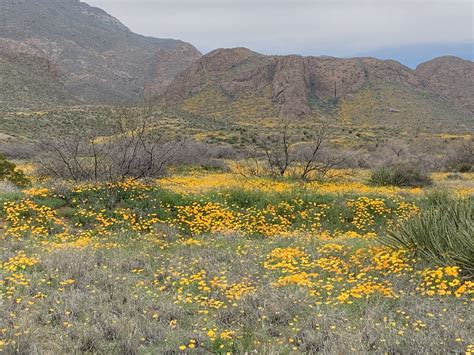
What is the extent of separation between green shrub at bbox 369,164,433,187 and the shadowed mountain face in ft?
220

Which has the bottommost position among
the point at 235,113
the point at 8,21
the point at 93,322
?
the point at 235,113

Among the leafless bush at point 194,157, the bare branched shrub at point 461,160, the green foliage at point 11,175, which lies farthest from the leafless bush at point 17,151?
the bare branched shrub at point 461,160

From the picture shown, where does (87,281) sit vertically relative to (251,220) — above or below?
above

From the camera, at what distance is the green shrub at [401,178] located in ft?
63.5

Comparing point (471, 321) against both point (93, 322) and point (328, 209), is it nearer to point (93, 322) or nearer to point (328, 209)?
point (93, 322)

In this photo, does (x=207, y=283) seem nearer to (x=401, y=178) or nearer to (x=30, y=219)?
(x=30, y=219)

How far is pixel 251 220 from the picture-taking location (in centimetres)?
1223

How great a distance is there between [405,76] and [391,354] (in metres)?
114

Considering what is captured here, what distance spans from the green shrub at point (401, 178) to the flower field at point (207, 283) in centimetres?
692

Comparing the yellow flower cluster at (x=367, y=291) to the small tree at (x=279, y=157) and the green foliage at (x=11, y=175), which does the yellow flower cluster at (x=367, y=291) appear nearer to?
the small tree at (x=279, y=157)

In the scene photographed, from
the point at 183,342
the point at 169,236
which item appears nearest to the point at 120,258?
the point at 169,236

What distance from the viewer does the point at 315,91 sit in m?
108

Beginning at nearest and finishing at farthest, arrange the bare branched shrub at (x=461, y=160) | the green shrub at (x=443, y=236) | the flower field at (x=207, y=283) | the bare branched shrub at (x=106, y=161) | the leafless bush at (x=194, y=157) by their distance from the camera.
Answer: the flower field at (x=207, y=283)
the green shrub at (x=443, y=236)
the bare branched shrub at (x=106, y=161)
the leafless bush at (x=194, y=157)
the bare branched shrub at (x=461, y=160)

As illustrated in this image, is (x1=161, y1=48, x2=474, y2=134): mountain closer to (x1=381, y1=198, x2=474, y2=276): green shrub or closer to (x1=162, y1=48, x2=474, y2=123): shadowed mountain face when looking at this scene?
(x1=162, y1=48, x2=474, y2=123): shadowed mountain face
